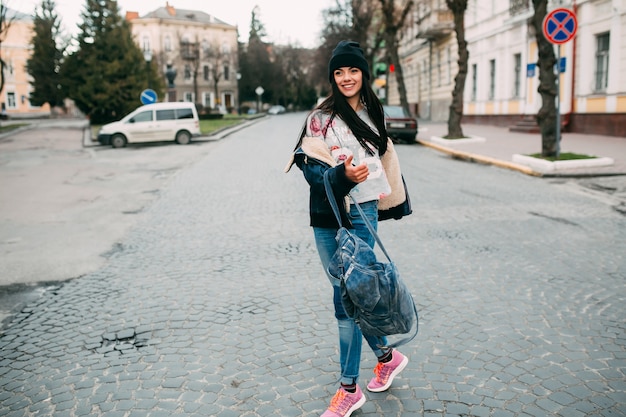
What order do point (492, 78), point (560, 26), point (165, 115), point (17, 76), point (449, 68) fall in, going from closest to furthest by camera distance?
point (560, 26) → point (165, 115) → point (492, 78) → point (449, 68) → point (17, 76)

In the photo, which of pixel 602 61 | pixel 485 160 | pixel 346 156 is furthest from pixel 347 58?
pixel 602 61

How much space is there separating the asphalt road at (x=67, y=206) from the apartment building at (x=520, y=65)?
987 cm

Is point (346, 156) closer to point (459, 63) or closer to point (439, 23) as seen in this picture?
point (459, 63)

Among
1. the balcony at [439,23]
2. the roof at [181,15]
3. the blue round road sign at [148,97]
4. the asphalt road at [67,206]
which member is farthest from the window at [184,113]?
the roof at [181,15]

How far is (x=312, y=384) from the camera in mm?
3402

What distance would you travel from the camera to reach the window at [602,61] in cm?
2144

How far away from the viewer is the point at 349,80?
2.92 m

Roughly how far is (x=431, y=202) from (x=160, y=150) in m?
15.0

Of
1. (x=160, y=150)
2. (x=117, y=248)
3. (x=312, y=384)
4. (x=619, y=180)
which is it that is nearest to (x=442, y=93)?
(x=160, y=150)

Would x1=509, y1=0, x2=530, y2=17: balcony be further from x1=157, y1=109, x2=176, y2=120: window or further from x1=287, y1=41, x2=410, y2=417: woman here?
x1=287, y1=41, x2=410, y2=417: woman

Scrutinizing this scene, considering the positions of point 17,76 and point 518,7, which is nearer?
point 518,7

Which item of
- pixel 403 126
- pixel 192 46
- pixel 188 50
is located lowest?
pixel 403 126

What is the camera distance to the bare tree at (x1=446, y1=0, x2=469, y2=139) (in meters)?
21.2

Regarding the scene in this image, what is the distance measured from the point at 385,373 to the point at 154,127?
74.7ft
